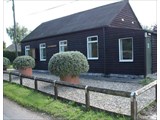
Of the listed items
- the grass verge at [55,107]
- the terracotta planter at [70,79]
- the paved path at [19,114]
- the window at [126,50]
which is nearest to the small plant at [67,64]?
the terracotta planter at [70,79]

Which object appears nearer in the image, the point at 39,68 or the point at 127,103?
the point at 127,103

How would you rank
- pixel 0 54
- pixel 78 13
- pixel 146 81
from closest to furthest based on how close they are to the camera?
1. pixel 0 54
2. pixel 146 81
3. pixel 78 13

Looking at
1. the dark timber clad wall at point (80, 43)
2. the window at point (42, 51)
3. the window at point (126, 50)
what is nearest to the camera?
the window at point (126, 50)

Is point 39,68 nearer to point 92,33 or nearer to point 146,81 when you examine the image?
point 92,33

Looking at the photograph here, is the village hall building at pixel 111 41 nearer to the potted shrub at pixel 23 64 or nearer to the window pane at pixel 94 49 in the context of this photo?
the window pane at pixel 94 49

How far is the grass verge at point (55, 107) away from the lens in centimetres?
648

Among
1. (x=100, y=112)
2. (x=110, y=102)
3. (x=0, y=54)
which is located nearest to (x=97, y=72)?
(x=110, y=102)

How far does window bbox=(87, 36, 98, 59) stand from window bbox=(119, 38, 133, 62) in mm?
2154

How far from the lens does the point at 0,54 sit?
4250mm

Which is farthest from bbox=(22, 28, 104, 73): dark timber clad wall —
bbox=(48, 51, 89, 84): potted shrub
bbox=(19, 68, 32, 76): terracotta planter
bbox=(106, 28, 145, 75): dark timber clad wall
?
bbox=(48, 51, 89, 84): potted shrub

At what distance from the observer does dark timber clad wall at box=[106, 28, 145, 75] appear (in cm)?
1368

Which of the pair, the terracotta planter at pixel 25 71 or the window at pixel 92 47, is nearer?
the window at pixel 92 47

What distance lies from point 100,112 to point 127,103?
144 cm

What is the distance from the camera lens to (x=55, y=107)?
302 inches
